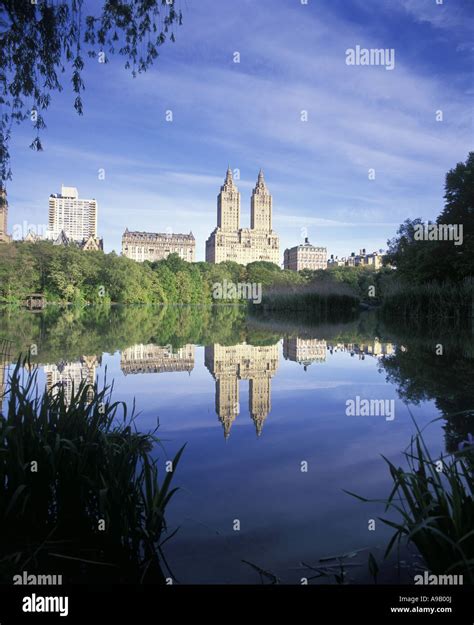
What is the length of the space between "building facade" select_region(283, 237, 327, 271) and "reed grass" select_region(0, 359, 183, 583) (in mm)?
117226

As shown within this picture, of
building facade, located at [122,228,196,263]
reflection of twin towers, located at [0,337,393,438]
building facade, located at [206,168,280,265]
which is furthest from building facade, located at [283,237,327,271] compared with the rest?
reflection of twin towers, located at [0,337,393,438]

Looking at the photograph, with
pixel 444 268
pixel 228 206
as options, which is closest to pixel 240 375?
pixel 444 268

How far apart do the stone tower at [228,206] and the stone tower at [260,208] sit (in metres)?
4.37

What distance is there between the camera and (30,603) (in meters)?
1.46

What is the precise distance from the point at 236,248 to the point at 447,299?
350 ft

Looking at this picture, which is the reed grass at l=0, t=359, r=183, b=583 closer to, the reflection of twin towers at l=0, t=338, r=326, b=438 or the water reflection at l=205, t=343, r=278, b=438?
the reflection of twin towers at l=0, t=338, r=326, b=438

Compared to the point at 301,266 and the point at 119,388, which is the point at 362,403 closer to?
the point at 119,388

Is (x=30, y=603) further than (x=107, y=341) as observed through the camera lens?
No

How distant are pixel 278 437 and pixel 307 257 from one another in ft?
392

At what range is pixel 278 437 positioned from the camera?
3365 mm

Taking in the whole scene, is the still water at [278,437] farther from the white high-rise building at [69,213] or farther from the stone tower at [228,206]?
the stone tower at [228,206]

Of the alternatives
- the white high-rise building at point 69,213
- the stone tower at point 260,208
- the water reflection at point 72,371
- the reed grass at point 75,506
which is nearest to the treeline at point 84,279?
the white high-rise building at point 69,213

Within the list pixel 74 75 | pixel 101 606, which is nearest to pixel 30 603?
pixel 101 606

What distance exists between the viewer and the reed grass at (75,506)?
5.86ft
